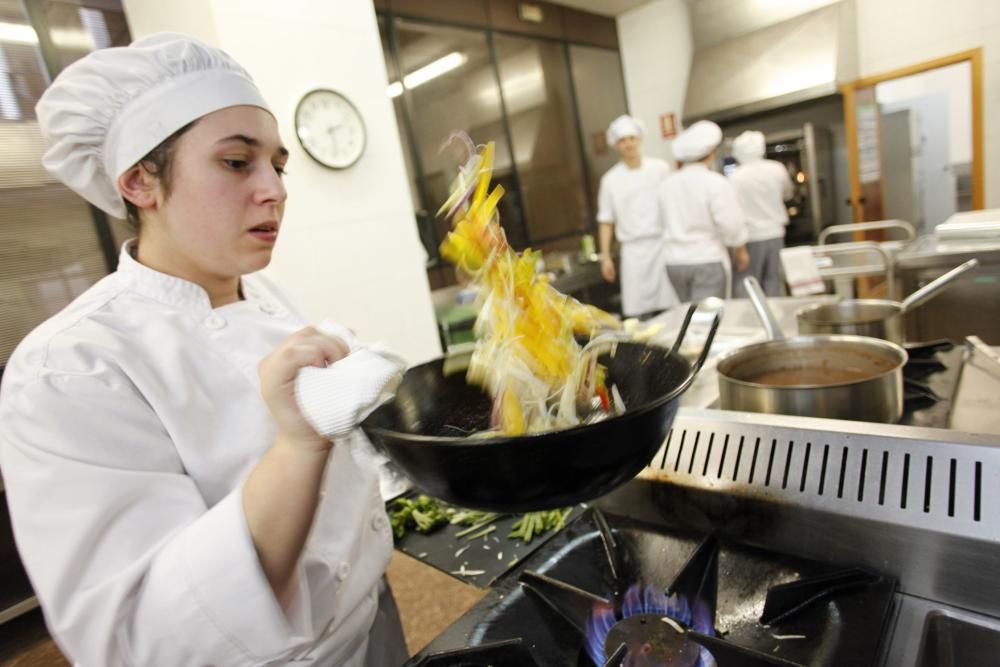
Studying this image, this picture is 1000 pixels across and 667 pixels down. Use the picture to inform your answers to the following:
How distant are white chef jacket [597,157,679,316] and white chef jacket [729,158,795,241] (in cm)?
68

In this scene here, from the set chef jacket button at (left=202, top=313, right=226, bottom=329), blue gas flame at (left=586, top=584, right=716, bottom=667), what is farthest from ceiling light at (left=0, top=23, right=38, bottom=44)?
blue gas flame at (left=586, top=584, right=716, bottom=667)

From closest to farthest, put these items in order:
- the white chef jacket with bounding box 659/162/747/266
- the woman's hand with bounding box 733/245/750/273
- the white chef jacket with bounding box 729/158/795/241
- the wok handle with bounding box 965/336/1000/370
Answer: the wok handle with bounding box 965/336/1000/370
the white chef jacket with bounding box 659/162/747/266
the woman's hand with bounding box 733/245/750/273
the white chef jacket with bounding box 729/158/795/241

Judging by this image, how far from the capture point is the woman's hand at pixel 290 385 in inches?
23.4

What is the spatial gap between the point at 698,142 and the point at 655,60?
281 cm

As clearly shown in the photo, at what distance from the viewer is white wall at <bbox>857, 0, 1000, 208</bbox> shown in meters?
4.71

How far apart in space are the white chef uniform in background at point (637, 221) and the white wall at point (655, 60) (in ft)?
6.66

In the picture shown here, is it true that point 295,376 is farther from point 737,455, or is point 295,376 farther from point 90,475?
point 737,455

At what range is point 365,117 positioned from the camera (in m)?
3.05

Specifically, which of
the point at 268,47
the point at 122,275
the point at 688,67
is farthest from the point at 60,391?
the point at 688,67

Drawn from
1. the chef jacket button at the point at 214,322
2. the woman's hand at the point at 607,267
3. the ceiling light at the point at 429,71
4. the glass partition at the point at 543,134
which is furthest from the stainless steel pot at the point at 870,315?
the glass partition at the point at 543,134

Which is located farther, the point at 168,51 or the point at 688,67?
the point at 688,67

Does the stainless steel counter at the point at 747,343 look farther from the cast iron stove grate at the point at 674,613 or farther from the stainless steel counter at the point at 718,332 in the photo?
the cast iron stove grate at the point at 674,613

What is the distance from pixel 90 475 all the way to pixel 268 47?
2548 mm

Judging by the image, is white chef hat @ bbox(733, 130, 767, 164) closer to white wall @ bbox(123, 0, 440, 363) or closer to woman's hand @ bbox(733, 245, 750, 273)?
woman's hand @ bbox(733, 245, 750, 273)
